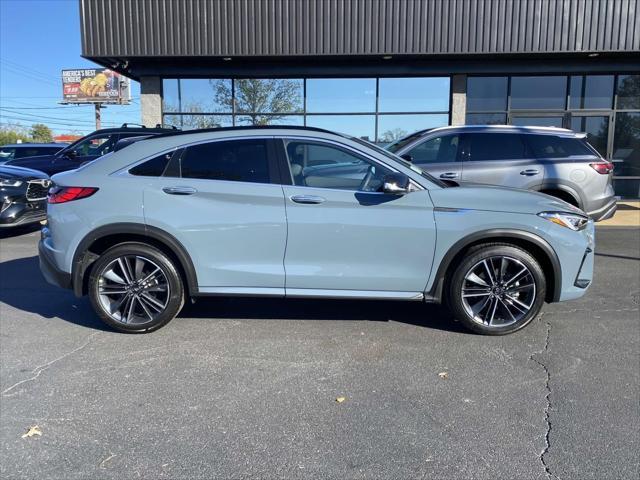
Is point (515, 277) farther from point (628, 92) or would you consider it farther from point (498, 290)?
point (628, 92)

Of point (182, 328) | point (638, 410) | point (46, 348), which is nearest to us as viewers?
point (638, 410)

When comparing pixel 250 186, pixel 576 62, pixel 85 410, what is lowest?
pixel 85 410

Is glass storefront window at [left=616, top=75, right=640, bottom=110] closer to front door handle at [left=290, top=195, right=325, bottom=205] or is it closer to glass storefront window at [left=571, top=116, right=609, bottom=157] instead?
glass storefront window at [left=571, top=116, right=609, bottom=157]

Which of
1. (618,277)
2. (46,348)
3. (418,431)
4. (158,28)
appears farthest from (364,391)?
(158,28)

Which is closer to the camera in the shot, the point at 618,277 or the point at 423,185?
the point at 423,185

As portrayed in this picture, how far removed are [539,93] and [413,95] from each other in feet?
→ 11.1

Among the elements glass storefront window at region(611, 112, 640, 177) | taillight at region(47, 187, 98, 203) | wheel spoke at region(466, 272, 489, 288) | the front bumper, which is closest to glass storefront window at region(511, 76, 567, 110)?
glass storefront window at region(611, 112, 640, 177)

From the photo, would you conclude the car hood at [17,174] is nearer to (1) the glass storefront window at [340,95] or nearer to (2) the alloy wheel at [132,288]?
(2) the alloy wheel at [132,288]

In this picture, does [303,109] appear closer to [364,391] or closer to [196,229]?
[196,229]

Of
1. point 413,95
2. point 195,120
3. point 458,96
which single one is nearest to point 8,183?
point 195,120

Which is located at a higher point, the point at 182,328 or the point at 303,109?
the point at 303,109

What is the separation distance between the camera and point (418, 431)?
3.01 m

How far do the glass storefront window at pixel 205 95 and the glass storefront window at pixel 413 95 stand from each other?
4222 millimetres

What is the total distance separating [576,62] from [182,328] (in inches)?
507
